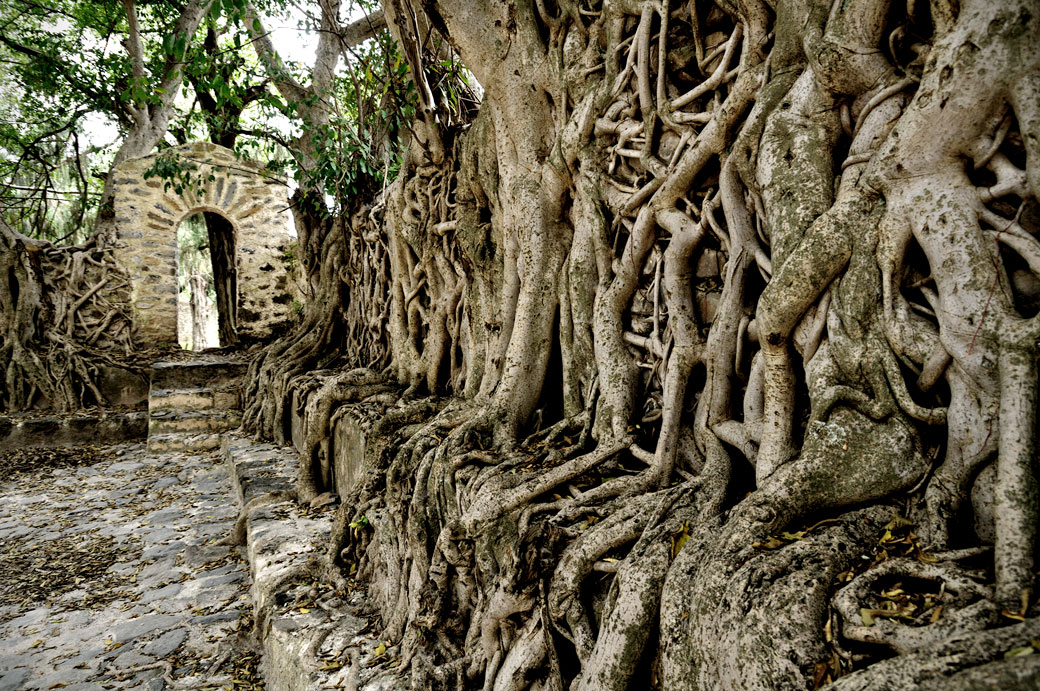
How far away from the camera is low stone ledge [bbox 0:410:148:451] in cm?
759

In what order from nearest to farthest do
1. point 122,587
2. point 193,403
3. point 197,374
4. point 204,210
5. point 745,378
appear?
point 745,378, point 122,587, point 193,403, point 197,374, point 204,210

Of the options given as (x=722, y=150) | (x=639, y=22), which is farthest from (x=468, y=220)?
(x=722, y=150)

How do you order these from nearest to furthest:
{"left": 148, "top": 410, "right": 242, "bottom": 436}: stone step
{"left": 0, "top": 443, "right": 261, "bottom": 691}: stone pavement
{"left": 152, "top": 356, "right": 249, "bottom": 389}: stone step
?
{"left": 0, "top": 443, "right": 261, "bottom": 691}: stone pavement, {"left": 148, "top": 410, "right": 242, "bottom": 436}: stone step, {"left": 152, "top": 356, "right": 249, "bottom": 389}: stone step

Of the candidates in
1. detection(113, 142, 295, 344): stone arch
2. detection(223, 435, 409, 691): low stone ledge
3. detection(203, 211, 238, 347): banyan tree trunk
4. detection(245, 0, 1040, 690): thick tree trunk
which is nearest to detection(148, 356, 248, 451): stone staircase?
detection(113, 142, 295, 344): stone arch

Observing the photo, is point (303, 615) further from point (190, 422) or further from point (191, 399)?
point (191, 399)

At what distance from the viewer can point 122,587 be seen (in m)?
3.86

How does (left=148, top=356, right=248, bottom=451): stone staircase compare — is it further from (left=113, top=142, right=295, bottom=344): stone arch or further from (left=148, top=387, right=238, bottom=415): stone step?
(left=113, top=142, right=295, bottom=344): stone arch

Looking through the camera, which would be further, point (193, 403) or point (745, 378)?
point (193, 403)

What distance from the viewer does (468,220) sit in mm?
4305

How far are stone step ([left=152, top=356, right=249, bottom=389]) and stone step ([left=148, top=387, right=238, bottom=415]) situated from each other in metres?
0.22

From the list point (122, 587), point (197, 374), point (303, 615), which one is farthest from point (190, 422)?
point (303, 615)

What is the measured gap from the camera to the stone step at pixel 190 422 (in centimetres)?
777

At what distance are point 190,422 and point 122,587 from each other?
4427 millimetres

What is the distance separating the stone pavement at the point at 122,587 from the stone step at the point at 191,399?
77.2 inches
